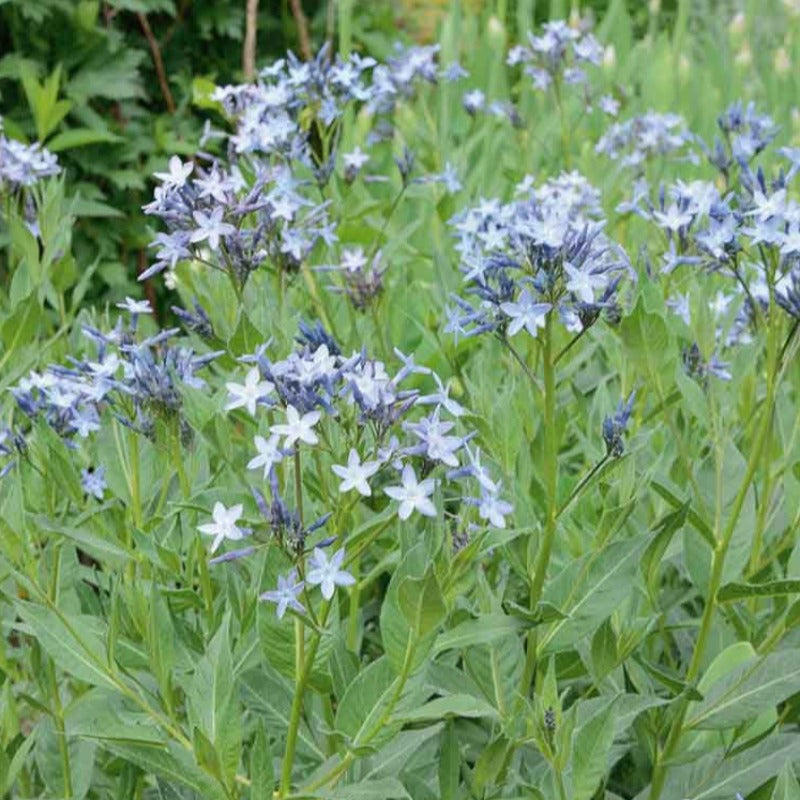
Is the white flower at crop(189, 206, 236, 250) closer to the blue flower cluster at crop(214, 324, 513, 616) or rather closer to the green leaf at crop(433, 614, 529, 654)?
the blue flower cluster at crop(214, 324, 513, 616)

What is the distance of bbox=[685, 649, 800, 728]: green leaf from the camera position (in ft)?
4.56

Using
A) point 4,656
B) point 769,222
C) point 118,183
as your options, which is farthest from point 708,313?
point 118,183

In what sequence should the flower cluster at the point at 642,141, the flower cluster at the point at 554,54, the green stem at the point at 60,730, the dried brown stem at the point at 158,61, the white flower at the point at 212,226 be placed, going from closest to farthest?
the white flower at the point at 212,226 < the green stem at the point at 60,730 < the flower cluster at the point at 554,54 < the flower cluster at the point at 642,141 < the dried brown stem at the point at 158,61

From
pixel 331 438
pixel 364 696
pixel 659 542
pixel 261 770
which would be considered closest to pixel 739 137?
pixel 659 542

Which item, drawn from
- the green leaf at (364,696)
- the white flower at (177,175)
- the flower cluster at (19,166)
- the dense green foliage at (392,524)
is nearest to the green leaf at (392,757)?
the dense green foliage at (392,524)

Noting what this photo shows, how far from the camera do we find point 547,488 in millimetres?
1368

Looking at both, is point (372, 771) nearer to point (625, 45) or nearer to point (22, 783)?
point (22, 783)

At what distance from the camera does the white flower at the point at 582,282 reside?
1280 millimetres

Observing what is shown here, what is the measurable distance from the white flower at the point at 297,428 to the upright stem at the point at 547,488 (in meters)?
0.28

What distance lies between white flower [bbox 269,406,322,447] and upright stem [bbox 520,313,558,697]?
28cm

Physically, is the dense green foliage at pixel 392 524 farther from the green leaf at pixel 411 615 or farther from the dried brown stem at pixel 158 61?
the dried brown stem at pixel 158 61

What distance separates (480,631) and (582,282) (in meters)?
0.36

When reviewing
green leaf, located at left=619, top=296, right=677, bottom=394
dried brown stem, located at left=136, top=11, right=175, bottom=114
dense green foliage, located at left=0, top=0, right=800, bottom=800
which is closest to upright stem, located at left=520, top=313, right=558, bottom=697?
dense green foliage, located at left=0, top=0, right=800, bottom=800

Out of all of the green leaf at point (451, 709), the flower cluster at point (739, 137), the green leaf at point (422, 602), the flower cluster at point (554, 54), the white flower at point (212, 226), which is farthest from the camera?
the flower cluster at point (554, 54)
